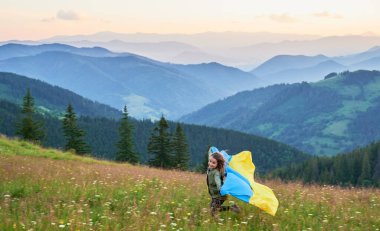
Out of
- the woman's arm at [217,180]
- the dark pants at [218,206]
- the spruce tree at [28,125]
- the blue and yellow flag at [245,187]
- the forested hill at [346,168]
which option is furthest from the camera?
the forested hill at [346,168]

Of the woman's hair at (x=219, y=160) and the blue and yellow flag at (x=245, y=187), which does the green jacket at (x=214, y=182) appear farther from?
the blue and yellow flag at (x=245, y=187)

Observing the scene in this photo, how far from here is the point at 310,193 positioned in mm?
11953

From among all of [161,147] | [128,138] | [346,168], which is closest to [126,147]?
[128,138]

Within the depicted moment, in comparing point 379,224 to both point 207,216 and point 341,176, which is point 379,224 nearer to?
point 207,216

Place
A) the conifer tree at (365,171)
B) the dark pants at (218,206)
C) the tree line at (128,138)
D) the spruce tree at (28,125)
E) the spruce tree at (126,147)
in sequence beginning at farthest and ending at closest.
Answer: the conifer tree at (365,171)
the spruce tree at (126,147)
the tree line at (128,138)
the spruce tree at (28,125)
the dark pants at (218,206)

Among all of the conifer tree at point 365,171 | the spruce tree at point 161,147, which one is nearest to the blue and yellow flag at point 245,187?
the spruce tree at point 161,147

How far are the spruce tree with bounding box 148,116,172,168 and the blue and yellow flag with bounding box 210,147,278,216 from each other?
1863 inches

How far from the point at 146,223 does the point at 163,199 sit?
2.91 m

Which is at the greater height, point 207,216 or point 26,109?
point 26,109

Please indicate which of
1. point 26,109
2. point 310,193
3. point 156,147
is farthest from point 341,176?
point 310,193

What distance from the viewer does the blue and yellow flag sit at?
26.1 feet

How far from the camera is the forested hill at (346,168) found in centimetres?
12825

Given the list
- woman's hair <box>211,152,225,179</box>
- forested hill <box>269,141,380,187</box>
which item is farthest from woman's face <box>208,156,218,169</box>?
forested hill <box>269,141,380,187</box>

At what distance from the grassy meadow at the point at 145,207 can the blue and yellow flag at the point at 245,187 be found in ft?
1.57
